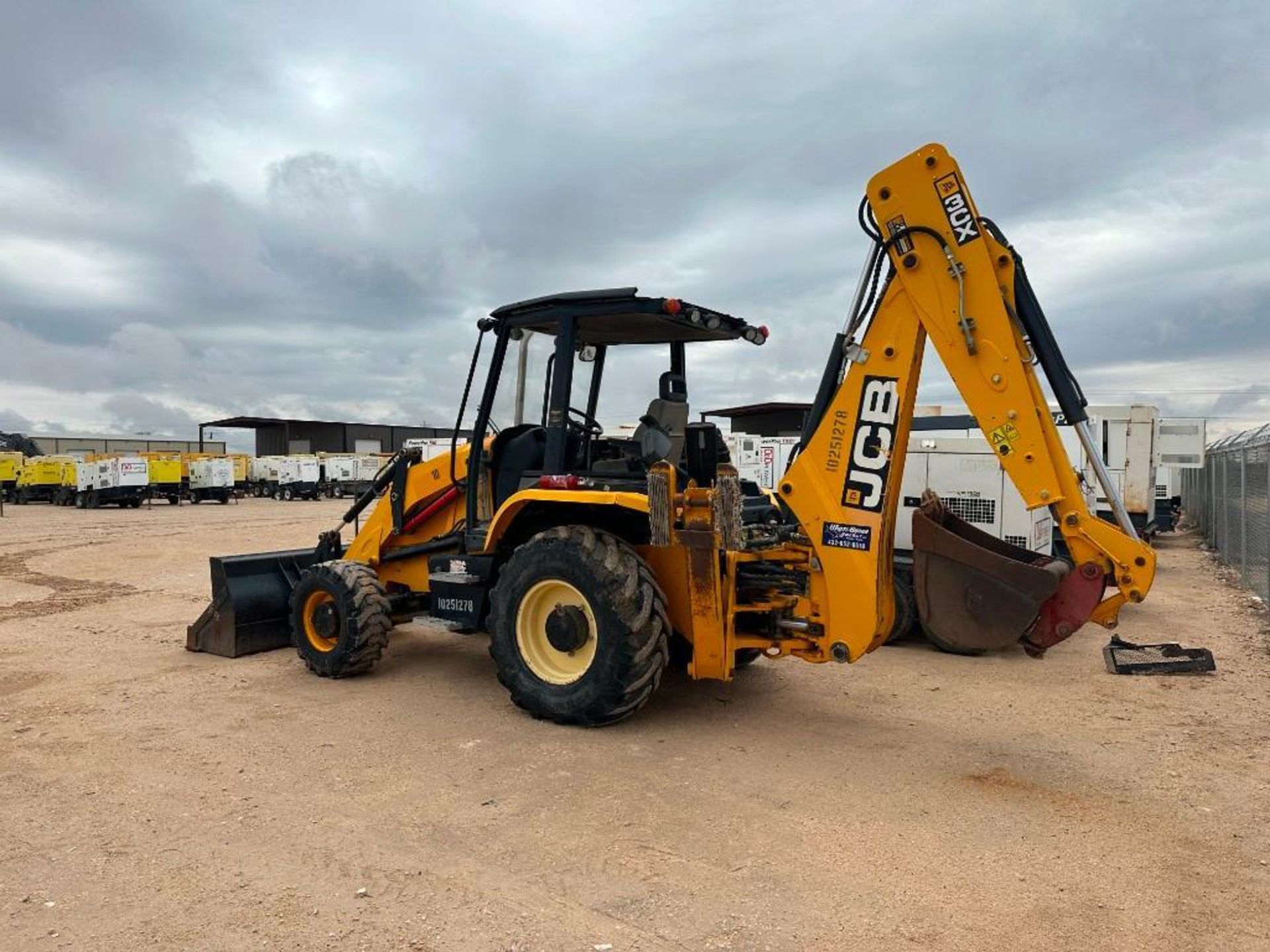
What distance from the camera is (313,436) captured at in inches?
2638

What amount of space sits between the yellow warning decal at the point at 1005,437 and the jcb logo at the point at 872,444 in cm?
54

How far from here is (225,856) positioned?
12.7ft

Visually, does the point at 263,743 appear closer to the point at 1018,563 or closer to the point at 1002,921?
the point at 1002,921

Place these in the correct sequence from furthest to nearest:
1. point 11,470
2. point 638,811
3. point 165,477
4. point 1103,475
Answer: point 11,470 → point 165,477 → point 1103,475 → point 638,811

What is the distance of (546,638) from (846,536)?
211 centimetres

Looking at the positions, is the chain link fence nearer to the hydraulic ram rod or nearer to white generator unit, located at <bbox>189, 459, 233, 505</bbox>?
the hydraulic ram rod

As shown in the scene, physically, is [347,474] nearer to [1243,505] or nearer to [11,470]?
[11,470]

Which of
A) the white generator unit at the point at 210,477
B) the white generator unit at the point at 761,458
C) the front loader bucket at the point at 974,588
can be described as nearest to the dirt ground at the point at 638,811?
the front loader bucket at the point at 974,588

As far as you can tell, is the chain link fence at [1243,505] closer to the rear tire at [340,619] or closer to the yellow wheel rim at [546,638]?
the yellow wheel rim at [546,638]

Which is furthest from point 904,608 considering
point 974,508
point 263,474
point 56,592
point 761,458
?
point 263,474

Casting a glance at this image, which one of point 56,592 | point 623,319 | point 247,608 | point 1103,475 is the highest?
point 623,319

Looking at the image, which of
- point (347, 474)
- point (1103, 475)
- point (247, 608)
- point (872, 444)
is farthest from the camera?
point (347, 474)

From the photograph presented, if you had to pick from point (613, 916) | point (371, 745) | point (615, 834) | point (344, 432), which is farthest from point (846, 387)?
point (344, 432)

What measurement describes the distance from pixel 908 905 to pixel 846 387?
278 centimetres
